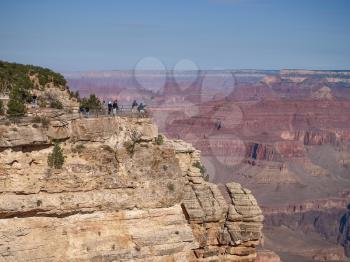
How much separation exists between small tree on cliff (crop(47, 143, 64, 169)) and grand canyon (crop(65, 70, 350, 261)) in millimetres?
70894

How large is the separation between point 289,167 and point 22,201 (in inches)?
5129

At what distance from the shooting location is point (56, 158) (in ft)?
59.2

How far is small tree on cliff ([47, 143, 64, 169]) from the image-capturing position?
707 inches

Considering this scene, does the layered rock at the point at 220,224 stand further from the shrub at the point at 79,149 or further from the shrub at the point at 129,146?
the shrub at the point at 79,149

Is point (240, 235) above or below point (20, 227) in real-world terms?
below

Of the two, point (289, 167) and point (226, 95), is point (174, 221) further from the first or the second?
point (226, 95)

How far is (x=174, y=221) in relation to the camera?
19312 mm

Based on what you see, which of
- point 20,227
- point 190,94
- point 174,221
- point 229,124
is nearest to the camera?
point 20,227

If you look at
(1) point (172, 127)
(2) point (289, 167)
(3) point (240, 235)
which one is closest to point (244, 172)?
(2) point (289, 167)

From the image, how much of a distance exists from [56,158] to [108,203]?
2.31 meters

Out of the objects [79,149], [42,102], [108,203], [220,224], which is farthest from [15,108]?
[220,224]

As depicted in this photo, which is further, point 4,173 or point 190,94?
point 190,94

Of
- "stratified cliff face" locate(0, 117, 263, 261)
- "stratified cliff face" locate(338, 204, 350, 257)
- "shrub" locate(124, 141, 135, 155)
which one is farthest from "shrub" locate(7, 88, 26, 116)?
"stratified cliff face" locate(338, 204, 350, 257)

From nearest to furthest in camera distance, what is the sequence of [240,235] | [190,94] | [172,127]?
[240,235]
[172,127]
[190,94]
